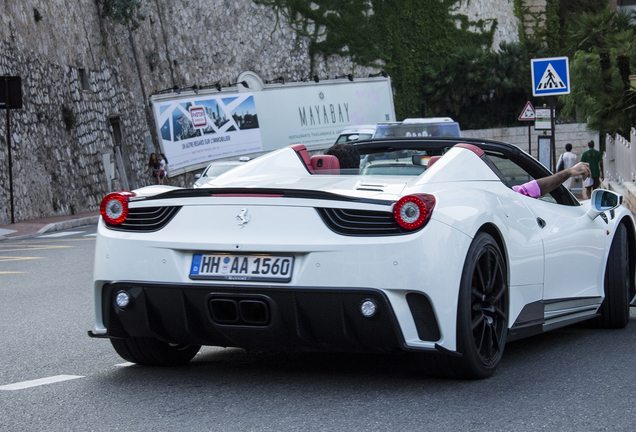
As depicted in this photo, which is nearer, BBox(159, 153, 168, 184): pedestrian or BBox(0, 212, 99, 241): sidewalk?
BBox(0, 212, 99, 241): sidewalk

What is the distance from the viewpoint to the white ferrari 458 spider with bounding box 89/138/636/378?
383 cm

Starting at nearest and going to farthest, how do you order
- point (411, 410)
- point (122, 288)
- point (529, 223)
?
point (411, 410), point (122, 288), point (529, 223)

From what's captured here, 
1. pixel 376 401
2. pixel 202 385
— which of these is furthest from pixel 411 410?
pixel 202 385

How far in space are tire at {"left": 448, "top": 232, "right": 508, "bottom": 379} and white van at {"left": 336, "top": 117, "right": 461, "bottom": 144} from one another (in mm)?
13992

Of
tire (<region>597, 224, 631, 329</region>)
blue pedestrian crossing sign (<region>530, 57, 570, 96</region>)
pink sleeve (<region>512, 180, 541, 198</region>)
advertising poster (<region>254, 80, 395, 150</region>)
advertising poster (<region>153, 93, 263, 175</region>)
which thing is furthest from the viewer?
advertising poster (<region>254, 80, 395, 150</region>)

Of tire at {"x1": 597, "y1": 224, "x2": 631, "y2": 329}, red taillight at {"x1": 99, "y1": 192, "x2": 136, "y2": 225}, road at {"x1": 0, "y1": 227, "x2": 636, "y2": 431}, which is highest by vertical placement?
red taillight at {"x1": 99, "y1": 192, "x2": 136, "y2": 225}

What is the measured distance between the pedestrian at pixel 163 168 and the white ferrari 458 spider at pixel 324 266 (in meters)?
28.7

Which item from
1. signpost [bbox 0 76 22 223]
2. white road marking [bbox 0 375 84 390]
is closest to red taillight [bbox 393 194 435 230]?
white road marking [bbox 0 375 84 390]

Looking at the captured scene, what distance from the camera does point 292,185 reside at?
4.36 metres

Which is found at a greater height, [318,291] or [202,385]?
[318,291]

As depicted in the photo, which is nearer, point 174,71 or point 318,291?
point 318,291

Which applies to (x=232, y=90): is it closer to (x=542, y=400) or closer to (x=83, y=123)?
(x=83, y=123)

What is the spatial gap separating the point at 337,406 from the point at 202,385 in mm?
792

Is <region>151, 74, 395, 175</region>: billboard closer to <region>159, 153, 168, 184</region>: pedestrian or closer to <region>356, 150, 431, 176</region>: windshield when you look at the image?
<region>159, 153, 168, 184</region>: pedestrian
